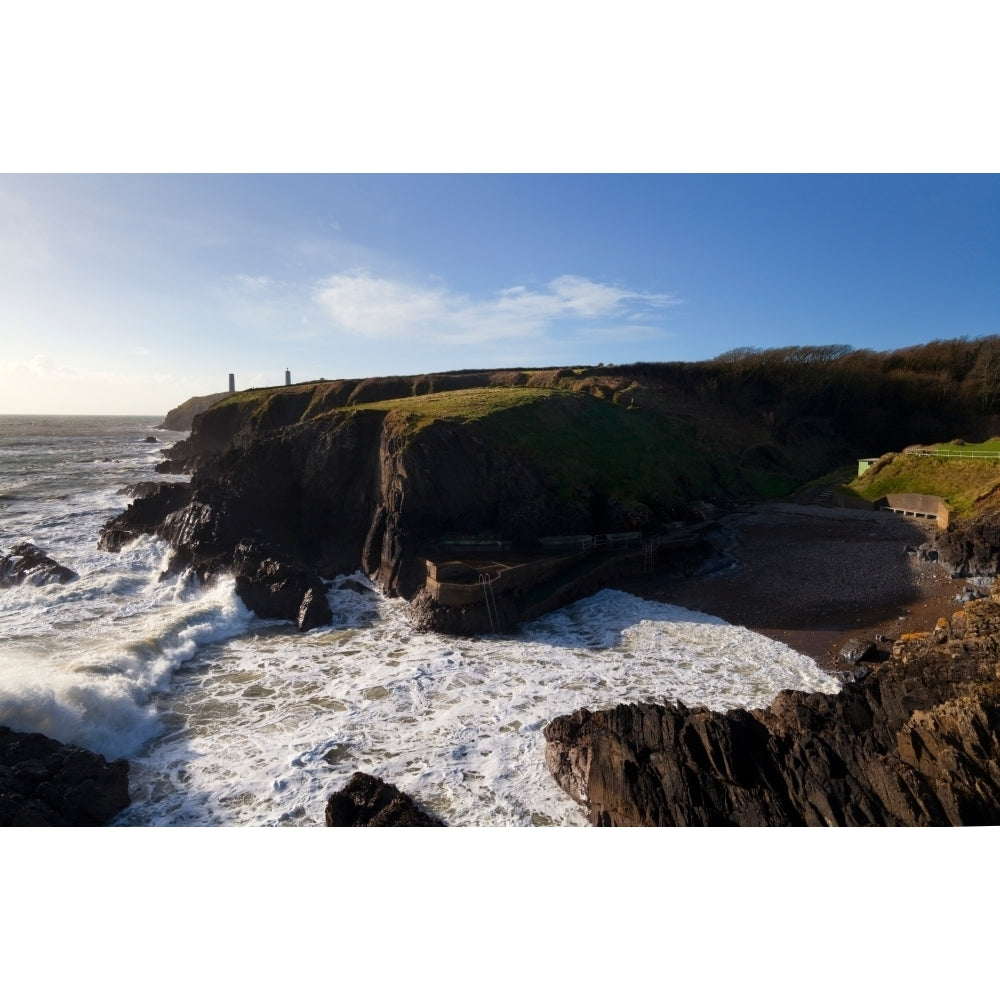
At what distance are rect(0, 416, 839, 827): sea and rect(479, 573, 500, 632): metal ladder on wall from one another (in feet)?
1.97

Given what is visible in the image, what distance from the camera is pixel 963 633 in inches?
533

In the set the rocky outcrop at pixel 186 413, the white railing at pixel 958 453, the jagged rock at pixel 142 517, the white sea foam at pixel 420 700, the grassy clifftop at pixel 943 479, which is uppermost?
the rocky outcrop at pixel 186 413

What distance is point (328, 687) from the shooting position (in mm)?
14844

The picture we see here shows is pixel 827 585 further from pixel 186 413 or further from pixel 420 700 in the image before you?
pixel 186 413

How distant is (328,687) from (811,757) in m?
11.0

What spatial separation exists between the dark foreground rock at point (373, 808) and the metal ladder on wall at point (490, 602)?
28.6 ft

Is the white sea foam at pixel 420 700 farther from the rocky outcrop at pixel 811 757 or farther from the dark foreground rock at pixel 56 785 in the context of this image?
the rocky outcrop at pixel 811 757

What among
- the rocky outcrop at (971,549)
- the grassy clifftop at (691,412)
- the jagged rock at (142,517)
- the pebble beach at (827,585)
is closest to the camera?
the pebble beach at (827,585)

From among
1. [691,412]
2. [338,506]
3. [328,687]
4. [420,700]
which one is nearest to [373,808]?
[420,700]

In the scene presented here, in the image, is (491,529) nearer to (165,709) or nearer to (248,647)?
(248,647)

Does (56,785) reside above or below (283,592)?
below

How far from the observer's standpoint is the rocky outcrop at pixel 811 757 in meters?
8.14

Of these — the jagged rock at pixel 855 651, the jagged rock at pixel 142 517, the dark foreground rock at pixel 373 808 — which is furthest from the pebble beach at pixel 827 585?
the jagged rock at pixel 142 517

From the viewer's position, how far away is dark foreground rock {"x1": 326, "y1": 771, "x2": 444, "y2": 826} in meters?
9.45
